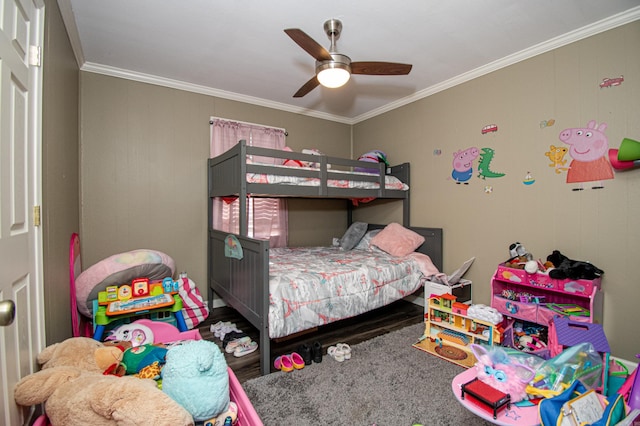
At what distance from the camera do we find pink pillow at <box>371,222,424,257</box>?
10.9 ft

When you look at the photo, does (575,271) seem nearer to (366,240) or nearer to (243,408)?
(366,240)

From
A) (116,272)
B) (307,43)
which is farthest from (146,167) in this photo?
(307,43)

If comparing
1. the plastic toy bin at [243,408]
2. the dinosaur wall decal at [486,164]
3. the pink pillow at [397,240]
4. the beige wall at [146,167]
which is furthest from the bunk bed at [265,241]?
the dinosaur wall decal at [486,164]

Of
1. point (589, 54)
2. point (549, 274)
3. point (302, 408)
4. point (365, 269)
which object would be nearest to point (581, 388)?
point (549, 274)

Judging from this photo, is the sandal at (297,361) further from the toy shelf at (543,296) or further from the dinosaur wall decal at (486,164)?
the dinosaur wall decal at (486,164)

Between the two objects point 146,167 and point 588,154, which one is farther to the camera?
point 146,167

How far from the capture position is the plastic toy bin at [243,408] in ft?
3.94

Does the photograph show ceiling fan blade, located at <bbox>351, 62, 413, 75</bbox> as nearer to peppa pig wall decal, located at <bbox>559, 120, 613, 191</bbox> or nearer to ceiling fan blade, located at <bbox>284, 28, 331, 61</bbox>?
ceiling fan blade, located at <bbox>284, 28, 331, 61</bbox>

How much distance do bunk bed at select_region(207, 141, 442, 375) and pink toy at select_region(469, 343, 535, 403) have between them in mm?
1222

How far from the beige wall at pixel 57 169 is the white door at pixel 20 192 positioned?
171 mm

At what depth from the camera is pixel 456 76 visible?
3078 millimetres

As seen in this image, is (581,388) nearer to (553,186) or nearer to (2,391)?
(553,186)

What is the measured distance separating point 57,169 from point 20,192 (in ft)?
2.45

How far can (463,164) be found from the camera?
3080 millimetres
